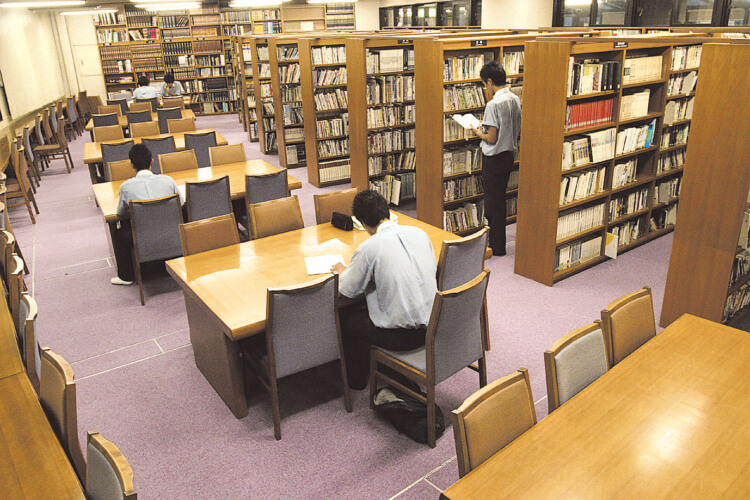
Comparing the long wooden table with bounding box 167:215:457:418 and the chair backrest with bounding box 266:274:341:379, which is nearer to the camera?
the chair backrest with bounding box 266:274:341:379

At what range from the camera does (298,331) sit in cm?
297

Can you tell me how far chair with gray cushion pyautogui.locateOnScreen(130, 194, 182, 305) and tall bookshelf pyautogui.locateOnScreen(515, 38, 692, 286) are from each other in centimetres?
306

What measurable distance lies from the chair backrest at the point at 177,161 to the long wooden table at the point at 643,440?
5.16 m

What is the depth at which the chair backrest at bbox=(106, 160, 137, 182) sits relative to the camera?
5.75 metres

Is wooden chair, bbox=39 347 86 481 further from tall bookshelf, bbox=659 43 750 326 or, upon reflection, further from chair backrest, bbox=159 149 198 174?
chair backrest, bbox=159 149 198 174

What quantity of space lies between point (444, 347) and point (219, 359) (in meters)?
1.39

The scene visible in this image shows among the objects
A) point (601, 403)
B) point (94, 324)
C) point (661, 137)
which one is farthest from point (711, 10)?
point (94, 324)

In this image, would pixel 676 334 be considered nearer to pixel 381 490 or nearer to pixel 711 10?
pixel 381 490

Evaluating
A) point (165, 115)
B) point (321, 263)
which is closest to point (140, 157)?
point (321, 263)

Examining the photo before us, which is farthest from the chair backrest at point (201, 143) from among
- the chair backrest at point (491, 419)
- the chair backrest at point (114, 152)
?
the chair backrest at point (491, 419)

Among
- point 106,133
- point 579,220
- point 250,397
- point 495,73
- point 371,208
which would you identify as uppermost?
point 495,73

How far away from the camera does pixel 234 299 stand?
3.12m

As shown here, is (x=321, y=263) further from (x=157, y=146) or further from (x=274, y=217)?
(x=157, y=146)

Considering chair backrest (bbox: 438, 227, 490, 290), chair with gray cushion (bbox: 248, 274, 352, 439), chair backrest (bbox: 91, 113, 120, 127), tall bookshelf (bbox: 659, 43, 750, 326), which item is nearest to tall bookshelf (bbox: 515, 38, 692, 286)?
tall bookshelf (bbox: 659, 43, 750, 326)
